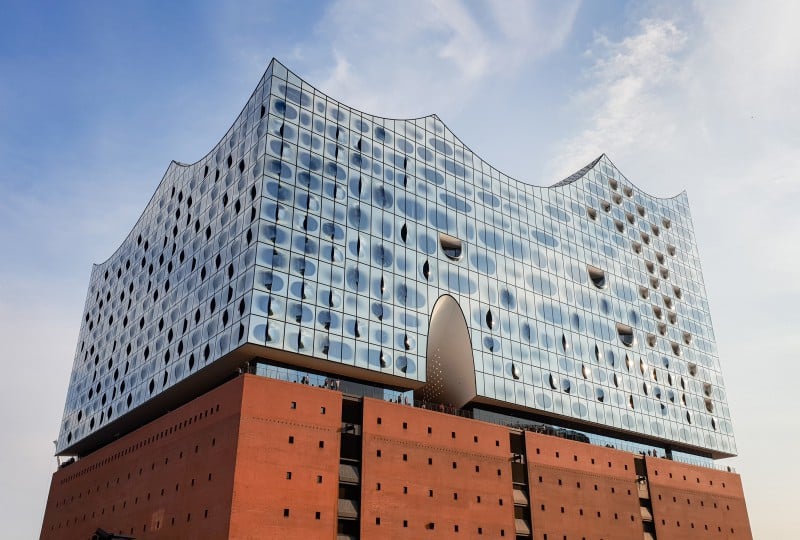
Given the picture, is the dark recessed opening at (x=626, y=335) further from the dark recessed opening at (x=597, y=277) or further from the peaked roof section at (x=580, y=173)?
the peaked roof section at (x=580, y=173)

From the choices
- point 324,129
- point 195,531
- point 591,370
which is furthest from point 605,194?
point 195,531

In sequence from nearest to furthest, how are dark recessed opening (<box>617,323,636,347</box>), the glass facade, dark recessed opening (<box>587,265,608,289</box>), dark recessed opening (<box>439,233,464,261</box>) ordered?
the glass facade → dark recessed opening (<box>439,233,464,261</box>) → dark recessed opening (<box>617,323,636,347</box>) → dark recessed opening (<box>587,265,608,289</box>)

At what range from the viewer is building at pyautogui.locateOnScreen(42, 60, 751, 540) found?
1362 inches

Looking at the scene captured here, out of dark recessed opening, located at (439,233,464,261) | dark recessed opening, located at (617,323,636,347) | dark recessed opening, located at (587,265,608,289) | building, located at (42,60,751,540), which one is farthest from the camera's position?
dark recessed opening, located at (587,265,608,289)

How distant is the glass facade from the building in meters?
0.15

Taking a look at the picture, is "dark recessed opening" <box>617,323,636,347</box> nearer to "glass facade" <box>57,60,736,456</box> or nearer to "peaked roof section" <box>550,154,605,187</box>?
"glass facade" <box>57,60,736,456</box>

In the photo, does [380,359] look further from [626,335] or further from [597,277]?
[626,335]

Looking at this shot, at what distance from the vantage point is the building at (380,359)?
34594 mm

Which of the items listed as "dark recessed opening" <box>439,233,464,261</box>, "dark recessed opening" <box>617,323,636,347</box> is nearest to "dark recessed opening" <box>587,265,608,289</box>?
"dark recessed opening" <box>617,323,636,347</box>

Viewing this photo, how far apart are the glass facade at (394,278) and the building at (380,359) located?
0.15m

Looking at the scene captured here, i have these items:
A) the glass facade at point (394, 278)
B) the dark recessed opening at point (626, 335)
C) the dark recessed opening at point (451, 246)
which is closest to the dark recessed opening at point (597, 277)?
the glass facade at point (394, 278)

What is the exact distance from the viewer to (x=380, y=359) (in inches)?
1523

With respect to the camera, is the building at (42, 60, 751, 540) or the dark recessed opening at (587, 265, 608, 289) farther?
the dark recessed opening at (587, 265, 608, 289)

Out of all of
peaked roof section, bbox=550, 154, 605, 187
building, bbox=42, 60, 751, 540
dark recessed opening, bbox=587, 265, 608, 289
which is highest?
peaked roof section, bbox=550, 154, 605, 187
